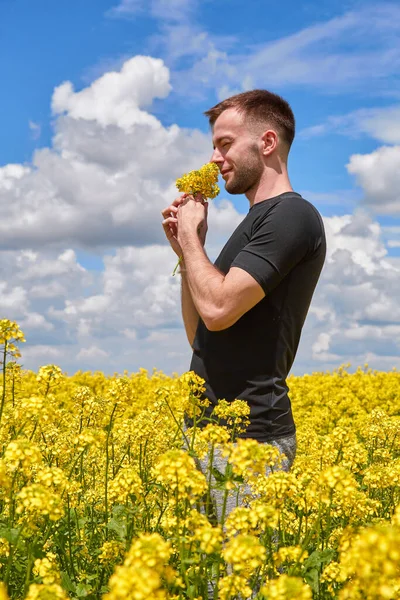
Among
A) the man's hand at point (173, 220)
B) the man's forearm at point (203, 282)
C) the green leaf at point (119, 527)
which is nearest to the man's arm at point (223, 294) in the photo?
the man's forearm at point (203, 282)

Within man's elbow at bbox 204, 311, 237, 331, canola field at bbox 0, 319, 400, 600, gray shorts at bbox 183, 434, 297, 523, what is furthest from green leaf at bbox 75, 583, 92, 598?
man's elbow at bbox 204, 311, 237, 331

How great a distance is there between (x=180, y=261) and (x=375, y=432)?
1847 mm

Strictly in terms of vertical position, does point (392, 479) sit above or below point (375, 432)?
below

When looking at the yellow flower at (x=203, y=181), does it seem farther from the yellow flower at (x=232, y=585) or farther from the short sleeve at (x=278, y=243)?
the yellow flower at (x=232, y=585)

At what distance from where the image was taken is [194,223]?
4.07 metres

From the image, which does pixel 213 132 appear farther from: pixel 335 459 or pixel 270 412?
pixel 335 459

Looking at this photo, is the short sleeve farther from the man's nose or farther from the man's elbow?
the man's nose

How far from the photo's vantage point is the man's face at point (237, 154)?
4215 millimetres

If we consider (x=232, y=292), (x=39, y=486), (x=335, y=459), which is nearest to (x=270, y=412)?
(x=335, y=459)

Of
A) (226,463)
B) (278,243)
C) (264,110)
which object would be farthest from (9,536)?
(264,110)

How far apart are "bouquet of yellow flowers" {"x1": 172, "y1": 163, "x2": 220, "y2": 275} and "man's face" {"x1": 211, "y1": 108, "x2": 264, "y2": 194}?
0.22ft

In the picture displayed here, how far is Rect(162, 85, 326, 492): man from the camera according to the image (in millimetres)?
3623

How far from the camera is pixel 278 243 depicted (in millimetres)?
3668

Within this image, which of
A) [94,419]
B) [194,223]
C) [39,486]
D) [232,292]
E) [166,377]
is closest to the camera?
[39,486]
